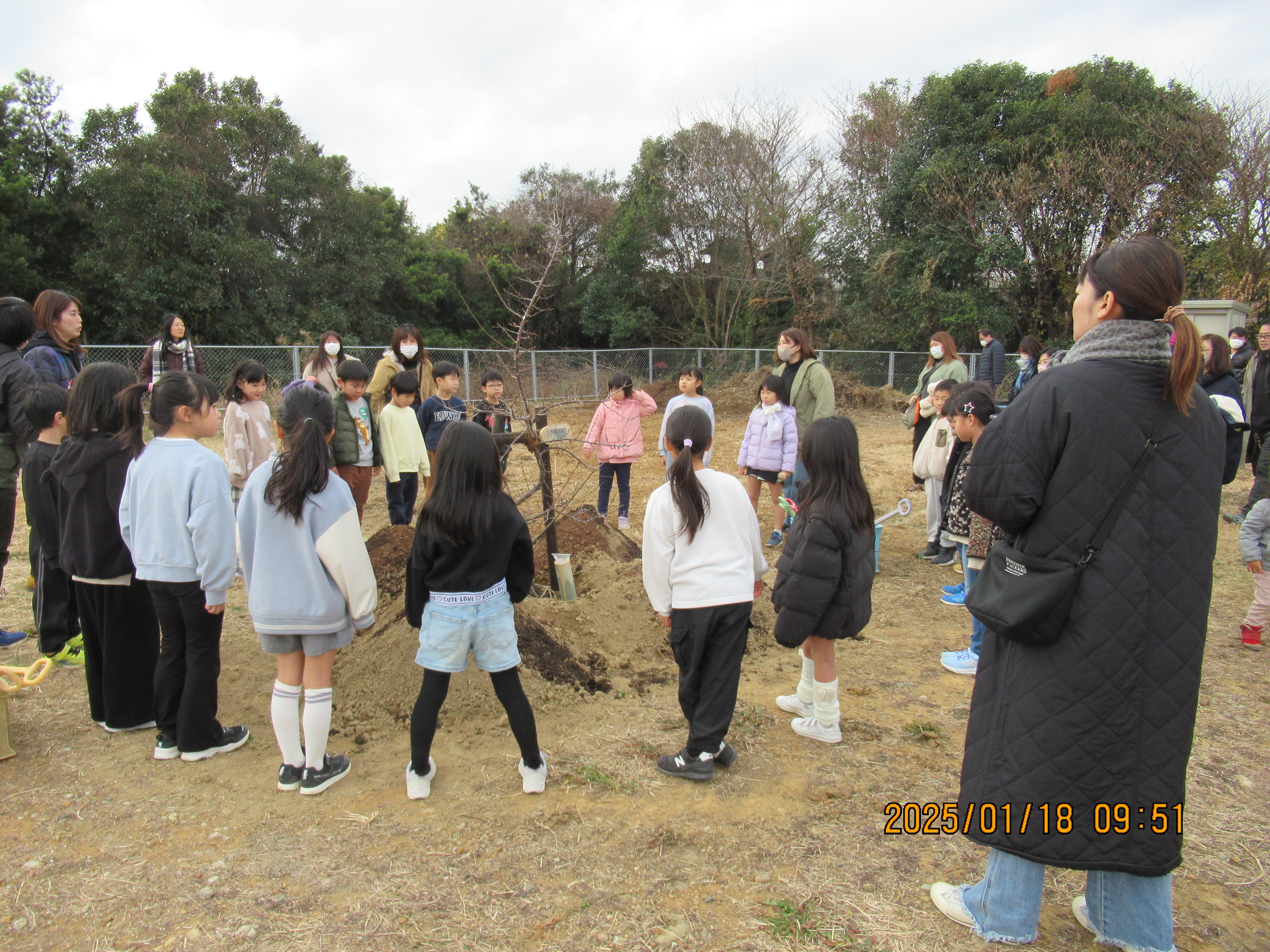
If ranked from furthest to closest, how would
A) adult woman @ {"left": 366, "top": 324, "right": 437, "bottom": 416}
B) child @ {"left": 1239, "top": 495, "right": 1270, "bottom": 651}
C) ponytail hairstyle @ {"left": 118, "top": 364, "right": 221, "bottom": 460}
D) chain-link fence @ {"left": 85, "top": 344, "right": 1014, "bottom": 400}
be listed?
1. chain-link fence @ {"left": 85, "top": 344, "right": 1014, "bottom": 400}
2. adult woman @ {"left": 366, "top": 324, "right": 437, "bottom": 416}
3. child @ {"left": 1239, "top": 495, "right": 1270, "bottom": 651}
4. ponytail hairstyle @ {"left": 118, "top": 364, "right": 221, "bottom": 460}

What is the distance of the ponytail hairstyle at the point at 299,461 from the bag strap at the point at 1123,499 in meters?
2.55

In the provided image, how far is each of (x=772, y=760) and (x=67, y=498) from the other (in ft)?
11.6

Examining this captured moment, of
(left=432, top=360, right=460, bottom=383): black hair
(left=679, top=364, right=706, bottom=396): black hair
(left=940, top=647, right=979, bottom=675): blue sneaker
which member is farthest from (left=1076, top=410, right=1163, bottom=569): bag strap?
(left=432, top=360, right=460, bottom=383): black hair

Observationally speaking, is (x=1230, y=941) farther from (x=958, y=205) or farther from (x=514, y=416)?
(x=958, y=205)

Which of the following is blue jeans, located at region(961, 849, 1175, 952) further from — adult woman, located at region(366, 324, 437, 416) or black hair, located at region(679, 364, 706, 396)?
adult woman, located at region(366, 324, 437, 416)

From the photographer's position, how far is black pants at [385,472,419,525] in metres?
5.98

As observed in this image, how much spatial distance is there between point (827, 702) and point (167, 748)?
293cm

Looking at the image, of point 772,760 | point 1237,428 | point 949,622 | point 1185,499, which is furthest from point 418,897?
point 1237,428

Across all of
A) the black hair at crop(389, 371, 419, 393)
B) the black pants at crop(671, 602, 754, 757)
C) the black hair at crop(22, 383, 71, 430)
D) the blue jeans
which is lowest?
the blue jeans

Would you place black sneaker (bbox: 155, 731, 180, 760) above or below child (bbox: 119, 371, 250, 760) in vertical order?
below

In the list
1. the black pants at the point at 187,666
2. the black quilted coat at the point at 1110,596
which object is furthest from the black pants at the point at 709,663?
the black pants at the point at 187,666

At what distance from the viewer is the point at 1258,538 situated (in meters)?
4.28

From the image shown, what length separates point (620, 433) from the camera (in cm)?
668

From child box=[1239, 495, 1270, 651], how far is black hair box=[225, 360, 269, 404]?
20.5ft
